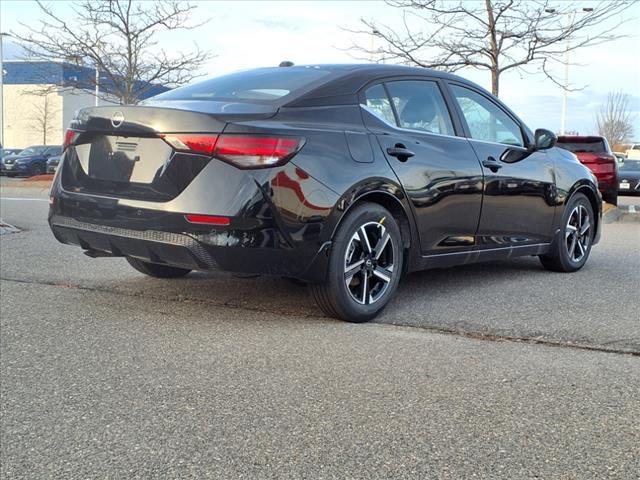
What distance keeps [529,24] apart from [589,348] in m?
12.5

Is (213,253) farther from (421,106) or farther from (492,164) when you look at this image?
(492,164)

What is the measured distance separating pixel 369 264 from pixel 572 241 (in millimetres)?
2812

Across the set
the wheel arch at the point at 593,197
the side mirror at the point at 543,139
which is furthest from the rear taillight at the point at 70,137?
the wheel arch at the point at 593,197

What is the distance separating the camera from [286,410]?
2916 millimetres

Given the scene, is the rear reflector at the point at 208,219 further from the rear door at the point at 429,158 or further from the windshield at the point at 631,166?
the windshield at the point at 631,166

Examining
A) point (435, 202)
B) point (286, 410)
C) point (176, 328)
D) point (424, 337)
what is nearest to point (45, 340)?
point (176, 328)

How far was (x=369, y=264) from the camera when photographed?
174 inches

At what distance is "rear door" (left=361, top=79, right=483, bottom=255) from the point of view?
15.2 feet

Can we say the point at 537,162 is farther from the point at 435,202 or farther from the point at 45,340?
the point at 45,340

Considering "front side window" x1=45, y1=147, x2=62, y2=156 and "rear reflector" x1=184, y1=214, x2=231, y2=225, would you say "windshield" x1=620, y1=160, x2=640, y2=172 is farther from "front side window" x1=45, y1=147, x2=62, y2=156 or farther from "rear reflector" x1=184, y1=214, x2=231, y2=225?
"front side window" x1=45, y1=147, x2=62, y2=156

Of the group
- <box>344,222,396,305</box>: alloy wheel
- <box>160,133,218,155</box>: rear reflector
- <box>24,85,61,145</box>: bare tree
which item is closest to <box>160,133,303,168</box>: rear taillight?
<box>160,133,218,155</box>: rear reflector

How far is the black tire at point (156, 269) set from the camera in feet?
17.9

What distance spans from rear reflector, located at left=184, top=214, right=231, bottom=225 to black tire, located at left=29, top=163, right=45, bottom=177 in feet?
112

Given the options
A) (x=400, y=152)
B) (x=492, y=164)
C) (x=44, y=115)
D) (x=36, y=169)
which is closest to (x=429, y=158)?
(x=400, y=152)
